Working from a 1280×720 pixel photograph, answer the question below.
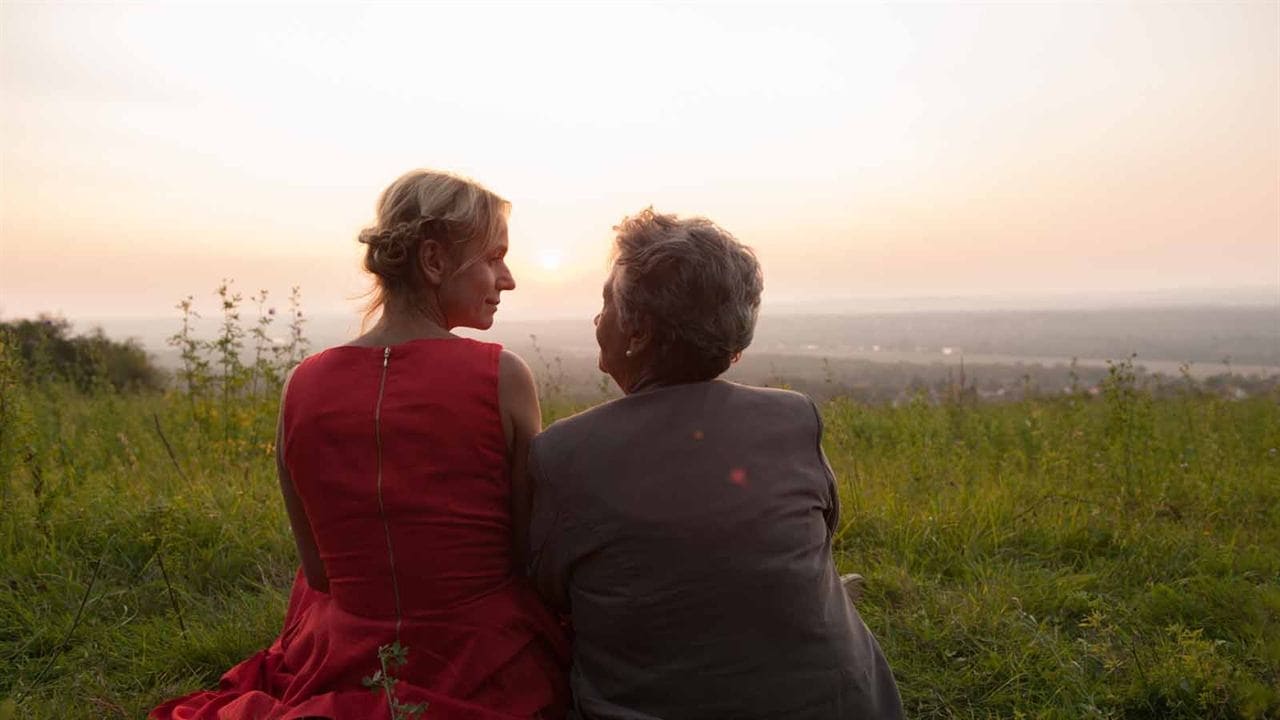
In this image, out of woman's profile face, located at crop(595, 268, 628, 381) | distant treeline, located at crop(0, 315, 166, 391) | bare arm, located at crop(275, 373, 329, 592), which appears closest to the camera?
woman's profile face, located at crop(595, 268, 628, 381)

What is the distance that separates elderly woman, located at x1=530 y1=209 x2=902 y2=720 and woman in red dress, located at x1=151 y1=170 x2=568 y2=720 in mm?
199

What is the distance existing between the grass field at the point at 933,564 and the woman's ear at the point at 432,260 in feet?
5.38

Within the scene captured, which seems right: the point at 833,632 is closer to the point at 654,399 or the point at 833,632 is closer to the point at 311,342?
the point at 654,399

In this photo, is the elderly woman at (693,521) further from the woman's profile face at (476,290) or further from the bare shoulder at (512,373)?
the woman's profile face at (476,290)

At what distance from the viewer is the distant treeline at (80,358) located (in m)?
7.41

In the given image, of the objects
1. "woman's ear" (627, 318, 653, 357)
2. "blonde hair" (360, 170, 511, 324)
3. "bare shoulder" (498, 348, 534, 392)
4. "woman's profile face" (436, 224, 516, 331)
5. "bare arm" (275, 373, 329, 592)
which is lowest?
"bare arm" (275, 373, 329, 592)

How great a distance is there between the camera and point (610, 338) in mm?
2291

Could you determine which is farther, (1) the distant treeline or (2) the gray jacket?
(1) the distant treeline

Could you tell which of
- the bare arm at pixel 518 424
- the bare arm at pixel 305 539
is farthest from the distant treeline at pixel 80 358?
the bare arm at pixel 518 424

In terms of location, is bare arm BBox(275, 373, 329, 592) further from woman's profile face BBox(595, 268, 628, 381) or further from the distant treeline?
the distant treeline

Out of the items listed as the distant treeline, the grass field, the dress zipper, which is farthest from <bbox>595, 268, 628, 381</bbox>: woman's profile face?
the distant treeline

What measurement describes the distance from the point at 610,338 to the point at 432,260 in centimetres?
56

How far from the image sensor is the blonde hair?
7.50ft

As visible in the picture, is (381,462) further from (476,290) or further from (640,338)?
(640,338)
